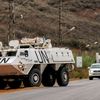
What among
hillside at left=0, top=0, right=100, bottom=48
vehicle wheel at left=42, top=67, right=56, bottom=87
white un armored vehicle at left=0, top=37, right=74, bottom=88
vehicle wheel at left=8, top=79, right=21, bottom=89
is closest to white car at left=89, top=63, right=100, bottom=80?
white un armored vehicle at left=0, top=37, right=74, bottom=88

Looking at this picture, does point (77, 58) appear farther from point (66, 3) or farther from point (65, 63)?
point (66, 3)

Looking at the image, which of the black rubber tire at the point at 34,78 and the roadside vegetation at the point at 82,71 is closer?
the black rubber tire at the point at 34,78

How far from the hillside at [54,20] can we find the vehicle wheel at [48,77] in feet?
110

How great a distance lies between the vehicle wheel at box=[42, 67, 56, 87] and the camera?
3300 cm

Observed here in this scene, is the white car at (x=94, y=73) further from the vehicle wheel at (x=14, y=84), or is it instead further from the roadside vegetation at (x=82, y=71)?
the vehicle wheel at (x=14, y=84)

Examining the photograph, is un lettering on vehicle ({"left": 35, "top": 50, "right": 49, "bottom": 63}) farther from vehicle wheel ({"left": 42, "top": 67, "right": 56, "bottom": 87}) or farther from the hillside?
the hillside

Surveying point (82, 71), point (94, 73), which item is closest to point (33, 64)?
point (94, 73)

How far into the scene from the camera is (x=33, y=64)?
31219 mm

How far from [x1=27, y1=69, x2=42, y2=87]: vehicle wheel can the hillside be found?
116 ft

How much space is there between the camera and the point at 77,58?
53812 millimetres

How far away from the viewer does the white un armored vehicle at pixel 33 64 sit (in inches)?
1193

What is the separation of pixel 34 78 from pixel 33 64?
2.55 feet

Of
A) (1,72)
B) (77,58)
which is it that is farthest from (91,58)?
(1,72)

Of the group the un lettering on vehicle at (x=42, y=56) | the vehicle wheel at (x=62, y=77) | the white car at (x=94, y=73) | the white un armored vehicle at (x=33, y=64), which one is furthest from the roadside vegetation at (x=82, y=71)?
the un lettering on vehicle at (x=42, y=56)
